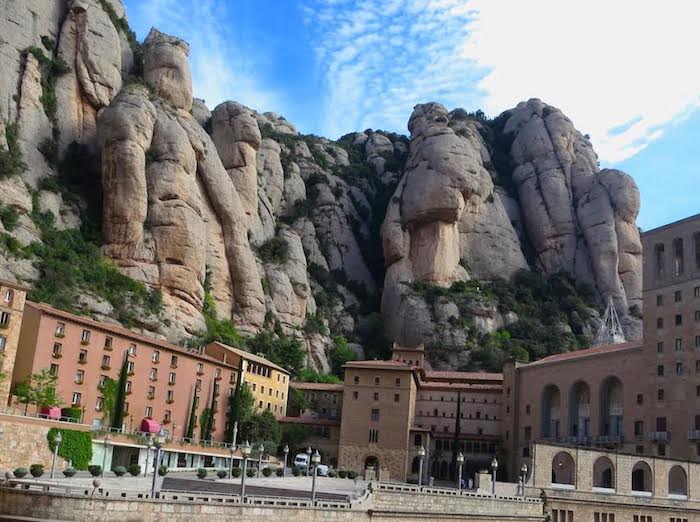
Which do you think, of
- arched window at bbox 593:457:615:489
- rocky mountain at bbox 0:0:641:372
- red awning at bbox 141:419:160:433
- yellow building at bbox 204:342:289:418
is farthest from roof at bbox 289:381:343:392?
arched window at bbox 593:457:615:489

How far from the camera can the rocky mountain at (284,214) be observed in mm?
77062

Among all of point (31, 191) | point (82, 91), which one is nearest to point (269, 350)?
point (31, 191)

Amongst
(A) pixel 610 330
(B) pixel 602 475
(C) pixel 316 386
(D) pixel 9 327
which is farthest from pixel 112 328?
(A) pixel 610 330

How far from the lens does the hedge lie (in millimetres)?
45562

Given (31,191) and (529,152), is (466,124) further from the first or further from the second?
(31,191)

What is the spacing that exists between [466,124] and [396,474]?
8023cm

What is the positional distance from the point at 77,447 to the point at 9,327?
9838mm

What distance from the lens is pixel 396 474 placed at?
71.2m

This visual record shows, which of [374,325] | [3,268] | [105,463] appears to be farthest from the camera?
[374,325]

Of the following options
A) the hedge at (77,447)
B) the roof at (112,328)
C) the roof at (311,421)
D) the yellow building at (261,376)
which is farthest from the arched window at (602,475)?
the hedge at (77,447)

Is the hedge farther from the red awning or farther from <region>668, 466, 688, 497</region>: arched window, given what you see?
<region>668, 466, 688, 497</region>: arched window

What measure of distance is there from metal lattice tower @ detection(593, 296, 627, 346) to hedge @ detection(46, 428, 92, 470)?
6704 centimetres

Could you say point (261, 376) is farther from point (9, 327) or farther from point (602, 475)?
point (602, 475)

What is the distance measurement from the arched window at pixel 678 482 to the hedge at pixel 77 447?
41.5m
